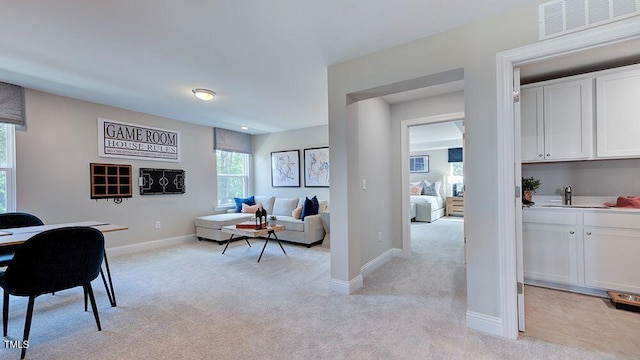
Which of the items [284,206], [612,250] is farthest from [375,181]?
[284,206]

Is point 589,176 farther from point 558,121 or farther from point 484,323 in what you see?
point 484,323

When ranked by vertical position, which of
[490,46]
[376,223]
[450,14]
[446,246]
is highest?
[450,14]

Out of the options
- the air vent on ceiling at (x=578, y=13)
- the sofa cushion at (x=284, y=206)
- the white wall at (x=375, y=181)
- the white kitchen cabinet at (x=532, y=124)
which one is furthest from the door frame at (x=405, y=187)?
the sofa cushion at (x=284, y=206)

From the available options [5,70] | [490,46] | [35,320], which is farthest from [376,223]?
[5,70]

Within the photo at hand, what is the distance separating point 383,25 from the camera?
6.73 feet

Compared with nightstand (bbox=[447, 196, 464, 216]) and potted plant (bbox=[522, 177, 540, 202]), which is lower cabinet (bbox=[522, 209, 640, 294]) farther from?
nightstand (bbox=[447, 196, 464, 216])

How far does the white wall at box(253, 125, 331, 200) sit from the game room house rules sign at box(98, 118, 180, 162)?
6.16ft

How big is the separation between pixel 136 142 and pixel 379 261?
4.21 meters

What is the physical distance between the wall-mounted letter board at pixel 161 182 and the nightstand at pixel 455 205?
713cm

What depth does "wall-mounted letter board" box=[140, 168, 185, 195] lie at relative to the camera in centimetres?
462

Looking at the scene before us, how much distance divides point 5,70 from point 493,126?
4.61 metres

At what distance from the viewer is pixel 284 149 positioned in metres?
6.19

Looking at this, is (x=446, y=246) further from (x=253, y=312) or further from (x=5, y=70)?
(x=5, y=70)

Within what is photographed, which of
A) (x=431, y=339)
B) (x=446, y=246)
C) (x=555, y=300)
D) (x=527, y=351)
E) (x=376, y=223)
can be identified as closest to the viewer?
(x=527, y=351)
